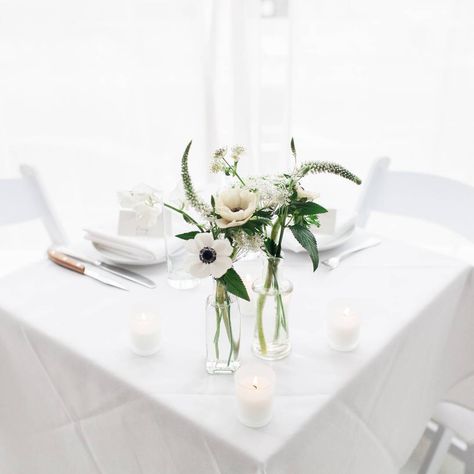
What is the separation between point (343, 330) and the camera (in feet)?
3.22

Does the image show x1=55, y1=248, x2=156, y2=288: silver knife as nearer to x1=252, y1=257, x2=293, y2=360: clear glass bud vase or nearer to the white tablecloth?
the white tablecloth

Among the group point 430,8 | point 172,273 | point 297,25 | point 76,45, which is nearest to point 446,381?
point 172,273

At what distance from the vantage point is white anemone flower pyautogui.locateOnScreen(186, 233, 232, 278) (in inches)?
31.5

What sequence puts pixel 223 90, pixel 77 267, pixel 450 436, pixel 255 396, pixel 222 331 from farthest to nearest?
pixel 223 90
pixel 450 436
pixel 77 267
pixel 222 331
pixel 255 396

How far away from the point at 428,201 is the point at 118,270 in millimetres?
898

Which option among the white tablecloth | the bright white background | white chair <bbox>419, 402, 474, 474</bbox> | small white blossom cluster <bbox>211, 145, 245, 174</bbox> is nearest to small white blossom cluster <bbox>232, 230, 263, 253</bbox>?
small white blossom cluster <bbox>211, 145, 245, 174</bbox>

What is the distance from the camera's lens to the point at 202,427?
83 cm

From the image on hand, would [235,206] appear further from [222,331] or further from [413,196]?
[413,196]

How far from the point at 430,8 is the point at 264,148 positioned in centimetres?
95

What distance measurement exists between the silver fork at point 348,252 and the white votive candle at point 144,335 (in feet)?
1.52

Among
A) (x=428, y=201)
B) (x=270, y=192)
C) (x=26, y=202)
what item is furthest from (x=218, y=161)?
(x=428, y=201)

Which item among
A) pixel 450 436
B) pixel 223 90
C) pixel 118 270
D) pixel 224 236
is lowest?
pixel 450 436

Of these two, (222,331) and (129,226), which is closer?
(222,331)

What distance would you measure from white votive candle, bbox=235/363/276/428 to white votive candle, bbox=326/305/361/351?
0.63 ft
